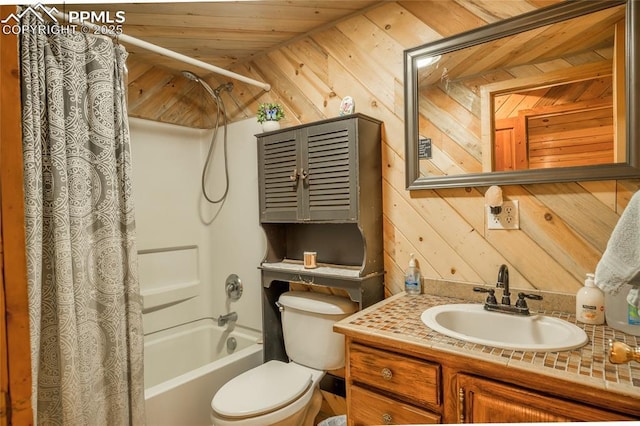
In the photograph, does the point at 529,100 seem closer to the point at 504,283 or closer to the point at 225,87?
the point at 504,283

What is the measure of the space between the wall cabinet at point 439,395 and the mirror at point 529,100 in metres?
0.80

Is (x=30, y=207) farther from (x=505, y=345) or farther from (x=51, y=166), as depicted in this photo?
(x=505, y=345)

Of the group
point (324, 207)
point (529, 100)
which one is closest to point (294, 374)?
point (324, 207)

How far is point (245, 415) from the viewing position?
144 centimetres

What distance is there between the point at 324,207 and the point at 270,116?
0.70 m

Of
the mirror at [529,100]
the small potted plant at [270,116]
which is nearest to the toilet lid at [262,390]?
the mirror at [529,100]

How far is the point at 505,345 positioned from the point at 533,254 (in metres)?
0.54

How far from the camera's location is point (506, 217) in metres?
1.47

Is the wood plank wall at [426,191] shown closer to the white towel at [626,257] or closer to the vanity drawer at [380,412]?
the white towel at [626,257]

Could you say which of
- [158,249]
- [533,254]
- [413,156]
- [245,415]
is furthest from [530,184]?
[158,249]

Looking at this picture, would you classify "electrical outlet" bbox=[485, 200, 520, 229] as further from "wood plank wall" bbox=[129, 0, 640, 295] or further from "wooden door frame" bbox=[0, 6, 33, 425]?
"wooden door frame" bbox=[0, 6, 33, 425]

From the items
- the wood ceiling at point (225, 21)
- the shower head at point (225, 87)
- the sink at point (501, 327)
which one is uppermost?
the wood ceiling at point (225, 21)

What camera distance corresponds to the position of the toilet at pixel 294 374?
148cm

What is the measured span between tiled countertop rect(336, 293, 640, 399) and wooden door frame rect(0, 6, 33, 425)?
0.93 m
